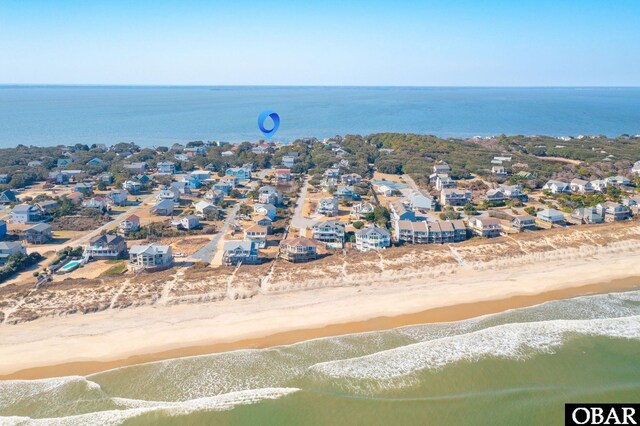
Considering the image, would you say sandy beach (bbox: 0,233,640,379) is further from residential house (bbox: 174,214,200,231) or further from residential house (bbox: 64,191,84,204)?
residential house (bbox: 64,191,84,204)

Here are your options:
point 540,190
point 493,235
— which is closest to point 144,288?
point 493,235

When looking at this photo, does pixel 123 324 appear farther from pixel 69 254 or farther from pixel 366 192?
pixel 366 192

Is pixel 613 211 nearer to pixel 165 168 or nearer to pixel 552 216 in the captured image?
pixel 552 216

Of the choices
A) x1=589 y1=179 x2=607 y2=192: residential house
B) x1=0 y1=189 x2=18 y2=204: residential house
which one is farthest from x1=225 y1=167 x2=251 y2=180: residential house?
x1=589 y1=179 x2=607 y2=192: residential house


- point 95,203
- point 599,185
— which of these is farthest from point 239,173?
point 599,185

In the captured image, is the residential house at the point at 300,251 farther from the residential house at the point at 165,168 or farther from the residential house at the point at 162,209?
the residential house at the point at 165,168

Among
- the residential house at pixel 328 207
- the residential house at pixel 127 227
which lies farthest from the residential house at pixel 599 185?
the residential house at pixel 127 227
